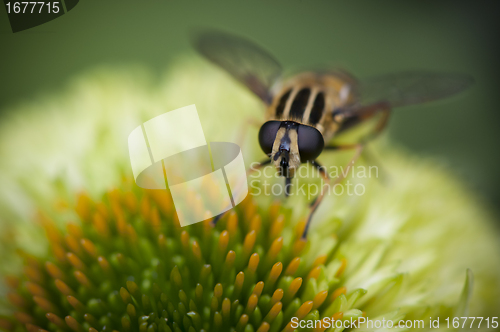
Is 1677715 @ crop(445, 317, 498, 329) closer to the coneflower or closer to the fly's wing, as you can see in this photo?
the coneflower

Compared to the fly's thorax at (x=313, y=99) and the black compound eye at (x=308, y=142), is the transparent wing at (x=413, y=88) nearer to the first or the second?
the fly's thorax at (x=313, y=99)

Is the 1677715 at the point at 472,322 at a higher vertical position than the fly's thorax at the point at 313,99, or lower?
lower

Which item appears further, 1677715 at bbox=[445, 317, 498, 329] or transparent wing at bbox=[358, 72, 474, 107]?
transparent wing at bbox=[358, 72, 474, 107]

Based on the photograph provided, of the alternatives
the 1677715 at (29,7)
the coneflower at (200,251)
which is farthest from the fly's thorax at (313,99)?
the 1677715 at (29,7)

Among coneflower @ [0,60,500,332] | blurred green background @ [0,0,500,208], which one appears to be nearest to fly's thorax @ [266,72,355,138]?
coneflower @ [0,60,500,332]

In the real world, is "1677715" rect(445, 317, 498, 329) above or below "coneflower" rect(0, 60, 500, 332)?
below

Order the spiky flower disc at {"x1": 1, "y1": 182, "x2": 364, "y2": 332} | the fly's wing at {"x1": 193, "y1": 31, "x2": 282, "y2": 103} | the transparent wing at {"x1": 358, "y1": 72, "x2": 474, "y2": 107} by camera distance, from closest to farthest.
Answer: the spiky flower disc at {"x1": 1, "y1": 182, "x2": 364, "y2": 332} < the transparent wing at {"x1": 358, "y1": 72, "x2": 474, "y2": 107} < the fly's wing at {"x1": 193, "y1": 31, "x2": 282, "y2": 103}

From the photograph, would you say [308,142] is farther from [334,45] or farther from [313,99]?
[334,45]

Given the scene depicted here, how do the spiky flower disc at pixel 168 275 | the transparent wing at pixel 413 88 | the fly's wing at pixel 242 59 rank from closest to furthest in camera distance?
the spiky flower disc at pixel 168 275, the transparent wing at pixel 413 88, the fly's wing at pixel 242 59

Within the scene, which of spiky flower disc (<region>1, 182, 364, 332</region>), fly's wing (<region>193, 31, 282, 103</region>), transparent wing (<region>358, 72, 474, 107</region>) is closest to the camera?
spiky flower disc (<region>1, 182, 364, 332</region>)

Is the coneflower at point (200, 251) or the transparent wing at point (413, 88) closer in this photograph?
the coneflower at point (200, 251)
